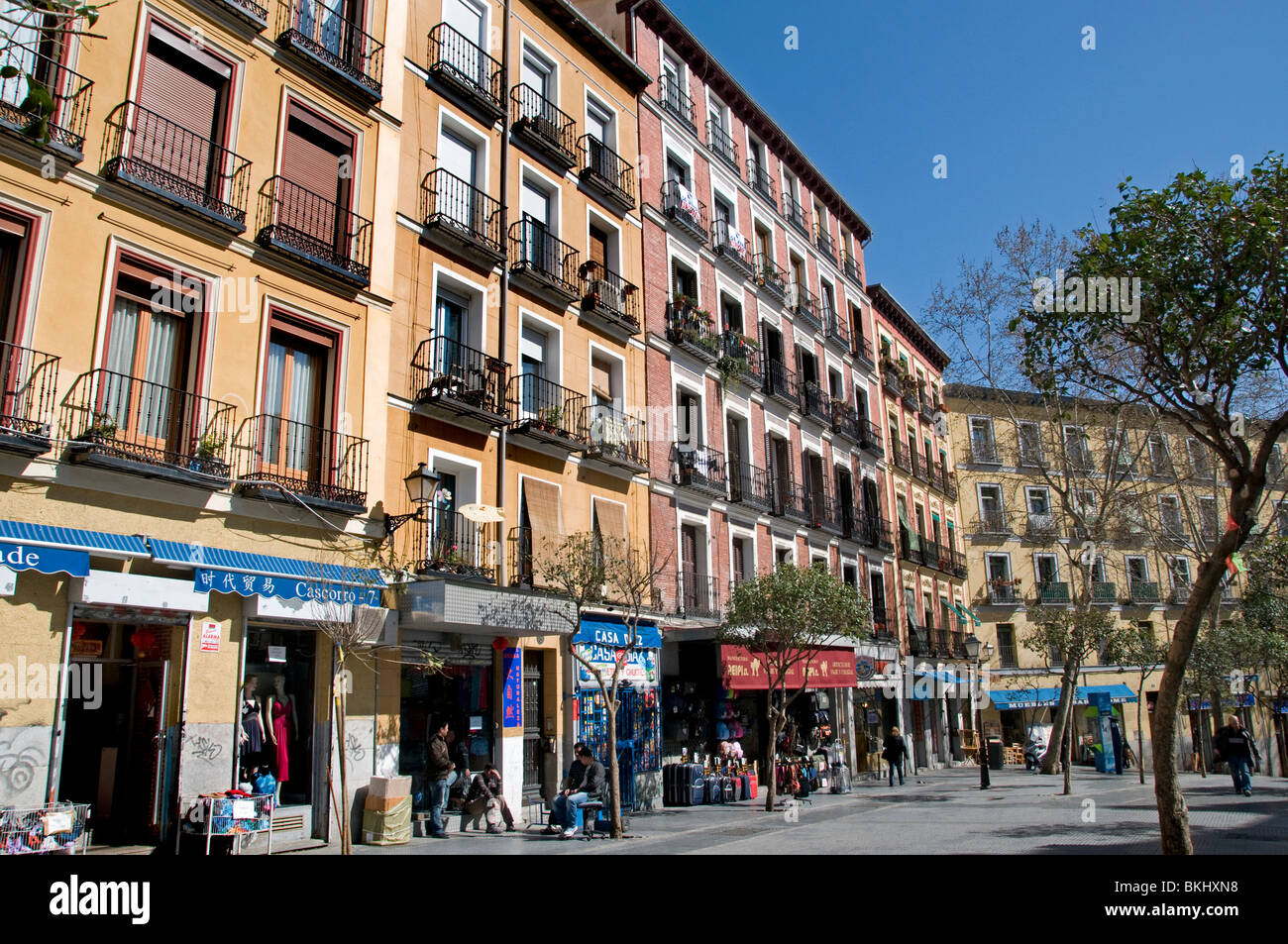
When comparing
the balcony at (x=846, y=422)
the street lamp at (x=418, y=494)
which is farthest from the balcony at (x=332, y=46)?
the balcony at (x=846, y=422)

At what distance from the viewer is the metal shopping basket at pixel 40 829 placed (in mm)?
8961

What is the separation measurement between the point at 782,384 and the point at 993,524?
64.6ft

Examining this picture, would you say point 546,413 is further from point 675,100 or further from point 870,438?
point 870,438

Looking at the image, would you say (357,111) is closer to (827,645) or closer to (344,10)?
(344,10)

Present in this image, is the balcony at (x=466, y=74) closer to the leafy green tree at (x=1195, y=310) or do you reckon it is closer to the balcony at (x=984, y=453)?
the leafy green tree at (x=1195, y=310)

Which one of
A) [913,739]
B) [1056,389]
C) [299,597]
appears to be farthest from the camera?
[913,739]

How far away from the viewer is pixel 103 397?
441 inches

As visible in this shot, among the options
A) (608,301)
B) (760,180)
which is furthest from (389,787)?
(760,180)

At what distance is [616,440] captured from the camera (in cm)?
2061

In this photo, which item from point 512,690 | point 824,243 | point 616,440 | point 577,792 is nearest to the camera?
point 577,792

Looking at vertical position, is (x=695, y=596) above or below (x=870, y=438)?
below

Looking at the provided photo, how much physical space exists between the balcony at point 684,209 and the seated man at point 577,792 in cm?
1522

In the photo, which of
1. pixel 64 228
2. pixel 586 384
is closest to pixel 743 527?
pixel 586 384
